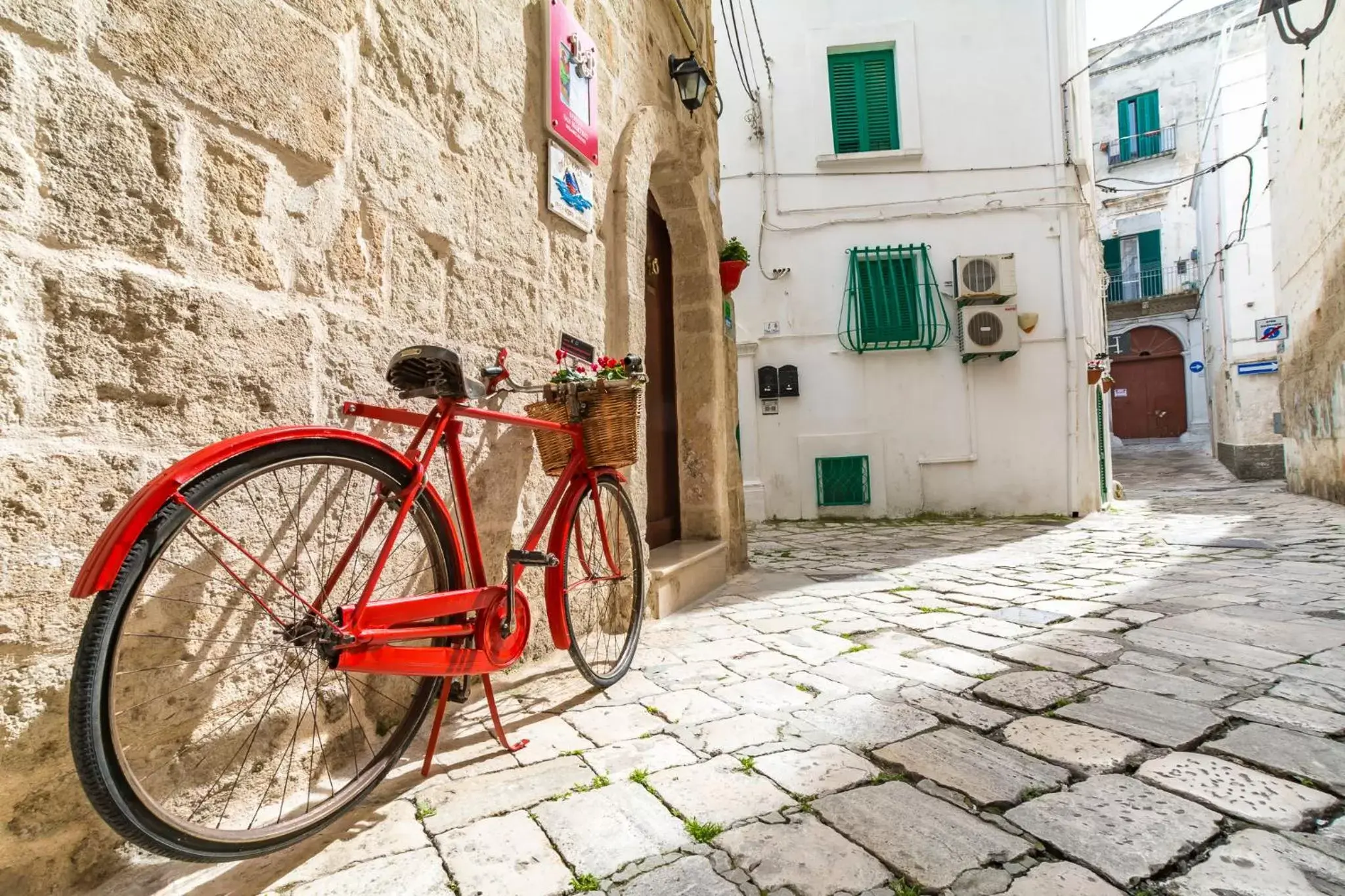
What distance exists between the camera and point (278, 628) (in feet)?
5.26

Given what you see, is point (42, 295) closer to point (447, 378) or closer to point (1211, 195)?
point (447, 378)

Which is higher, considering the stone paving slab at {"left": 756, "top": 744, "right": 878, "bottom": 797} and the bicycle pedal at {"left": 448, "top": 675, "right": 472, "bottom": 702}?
the bicycle pedal at {"left": 448, "top": 675, "right": 472, "bottom": 702}

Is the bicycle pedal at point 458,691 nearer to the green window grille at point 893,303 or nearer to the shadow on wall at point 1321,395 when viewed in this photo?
the green window grille at point 893,303

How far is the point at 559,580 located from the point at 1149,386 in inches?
935

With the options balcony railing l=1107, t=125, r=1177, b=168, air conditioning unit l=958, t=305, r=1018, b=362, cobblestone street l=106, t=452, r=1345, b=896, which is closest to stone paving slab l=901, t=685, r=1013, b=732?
cobblestone street l=106, t=452, r=1345, b=896

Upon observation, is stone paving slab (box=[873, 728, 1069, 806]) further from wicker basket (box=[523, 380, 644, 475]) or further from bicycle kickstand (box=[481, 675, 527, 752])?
wicker basket (box=[523, 380, 644, 475])

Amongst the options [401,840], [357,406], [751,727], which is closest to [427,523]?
[357,406]

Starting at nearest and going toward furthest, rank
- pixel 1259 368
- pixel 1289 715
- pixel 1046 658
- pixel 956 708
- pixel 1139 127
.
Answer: pixel 1289 715 < pixel 956 708 < pixel 1046 658 < pixel 1259 368 < pixel 1139 127

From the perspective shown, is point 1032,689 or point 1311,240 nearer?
point 1032,689

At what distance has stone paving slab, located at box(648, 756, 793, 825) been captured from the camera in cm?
152

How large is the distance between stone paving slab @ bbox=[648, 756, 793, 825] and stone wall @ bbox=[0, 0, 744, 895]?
1.03m

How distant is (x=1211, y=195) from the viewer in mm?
15945

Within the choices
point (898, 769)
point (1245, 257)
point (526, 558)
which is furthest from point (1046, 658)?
point (1245, 257)

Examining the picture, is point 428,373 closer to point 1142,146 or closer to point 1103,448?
point 1103,448
